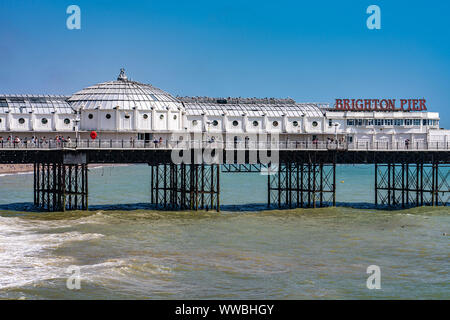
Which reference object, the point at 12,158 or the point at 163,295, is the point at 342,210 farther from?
the point at 163,295

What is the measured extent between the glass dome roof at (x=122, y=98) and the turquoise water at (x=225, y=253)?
1267 cm

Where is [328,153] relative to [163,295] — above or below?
above

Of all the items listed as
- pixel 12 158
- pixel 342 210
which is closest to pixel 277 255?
pixel 342 210

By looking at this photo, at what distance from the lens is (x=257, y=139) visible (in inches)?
3231

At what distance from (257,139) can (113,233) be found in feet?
93.9

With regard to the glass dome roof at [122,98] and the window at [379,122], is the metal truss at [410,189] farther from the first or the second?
the glass dome roof at [122,98]

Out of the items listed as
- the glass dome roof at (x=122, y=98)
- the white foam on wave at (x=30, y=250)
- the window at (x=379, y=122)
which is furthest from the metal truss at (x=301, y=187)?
the white foam on wave at (x=30, y=250)

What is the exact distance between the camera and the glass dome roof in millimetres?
78000

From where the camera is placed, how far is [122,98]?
78750 millimetres

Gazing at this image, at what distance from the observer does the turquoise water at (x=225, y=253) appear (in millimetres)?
39688

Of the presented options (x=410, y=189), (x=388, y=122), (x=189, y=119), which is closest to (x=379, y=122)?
(x=388, y=122)

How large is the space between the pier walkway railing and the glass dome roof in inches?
193

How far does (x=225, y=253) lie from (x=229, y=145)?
28330 millimetres

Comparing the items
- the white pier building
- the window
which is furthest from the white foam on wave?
the window
